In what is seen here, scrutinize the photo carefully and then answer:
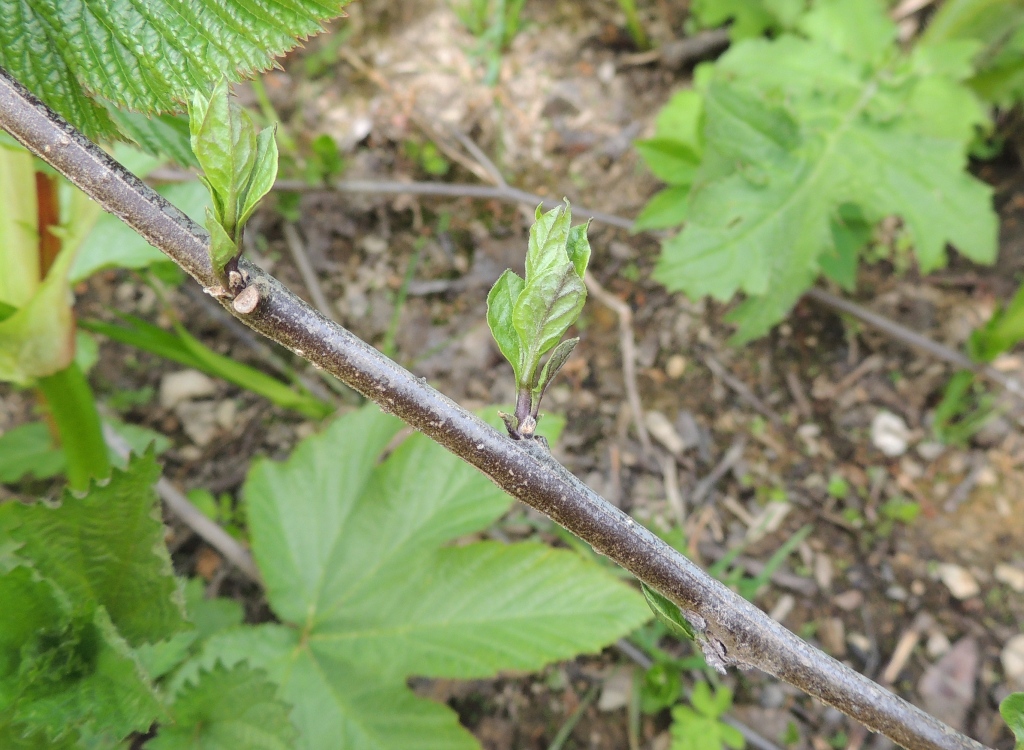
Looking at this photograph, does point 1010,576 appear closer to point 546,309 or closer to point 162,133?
point 546,309

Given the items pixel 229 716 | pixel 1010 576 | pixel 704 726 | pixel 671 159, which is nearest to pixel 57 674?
pixel 229 716

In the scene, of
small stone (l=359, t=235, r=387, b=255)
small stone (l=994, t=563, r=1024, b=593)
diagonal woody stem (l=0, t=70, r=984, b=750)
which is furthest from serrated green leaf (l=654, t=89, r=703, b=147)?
diagonal woody stem (l=0, t=70, r=984, b=750)

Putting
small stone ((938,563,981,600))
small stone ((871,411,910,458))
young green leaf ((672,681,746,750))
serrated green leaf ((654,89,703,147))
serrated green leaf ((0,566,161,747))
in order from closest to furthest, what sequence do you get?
serrated green leaf ((0,566,161,747)) < young green leaf ((672,681,746,750)) < small stone ((938,563,981,600)) < small stone ((871,411,910,458)) < serrated green leaf ((654,89,703,147))

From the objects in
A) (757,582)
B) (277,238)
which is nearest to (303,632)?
(757,582)

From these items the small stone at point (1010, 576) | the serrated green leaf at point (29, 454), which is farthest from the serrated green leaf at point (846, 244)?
the serrated green leaf at point (29, 454)

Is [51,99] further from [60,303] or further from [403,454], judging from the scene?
[403,454]

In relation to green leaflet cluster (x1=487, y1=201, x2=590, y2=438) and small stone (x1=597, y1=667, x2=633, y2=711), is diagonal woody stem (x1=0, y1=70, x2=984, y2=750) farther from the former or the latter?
small stone (x1=597, y1=667, x2=633, y2=711)
